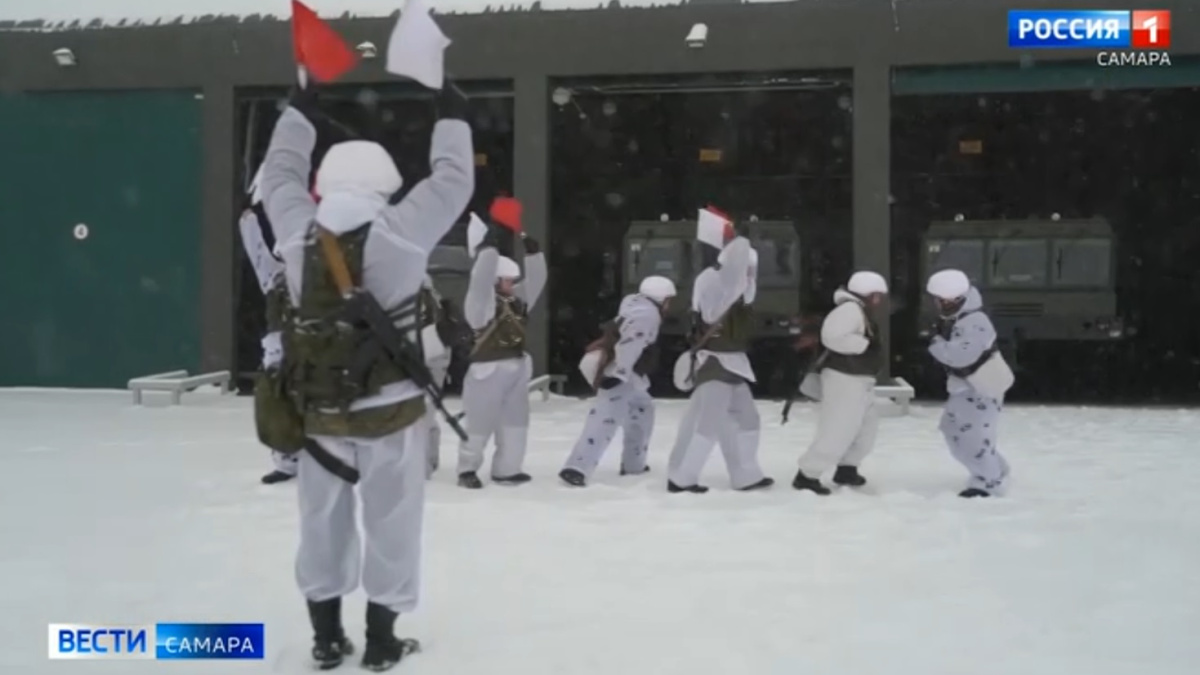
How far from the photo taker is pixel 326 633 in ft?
14.5

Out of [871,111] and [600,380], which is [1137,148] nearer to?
[871,111]

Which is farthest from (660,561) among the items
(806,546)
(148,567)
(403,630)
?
(148,567)

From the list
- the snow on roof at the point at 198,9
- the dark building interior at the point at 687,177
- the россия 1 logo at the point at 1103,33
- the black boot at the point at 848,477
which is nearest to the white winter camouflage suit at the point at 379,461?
the black boot at the point at 848,477

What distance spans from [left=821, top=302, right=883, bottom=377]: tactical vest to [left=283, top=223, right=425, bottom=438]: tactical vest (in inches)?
195

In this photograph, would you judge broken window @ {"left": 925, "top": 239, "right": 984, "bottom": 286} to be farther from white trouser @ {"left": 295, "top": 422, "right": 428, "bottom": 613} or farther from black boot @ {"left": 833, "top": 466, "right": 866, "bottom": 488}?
white trouser @ {"left": 295, "top": 422, "right": 428, "bottom": 613}

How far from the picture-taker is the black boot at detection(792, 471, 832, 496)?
8.44 meters

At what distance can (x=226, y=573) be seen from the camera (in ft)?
19.5

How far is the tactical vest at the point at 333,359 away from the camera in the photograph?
13.9 ft

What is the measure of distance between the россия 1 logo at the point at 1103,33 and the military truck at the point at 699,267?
502cm

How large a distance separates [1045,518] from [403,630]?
15.3 ft

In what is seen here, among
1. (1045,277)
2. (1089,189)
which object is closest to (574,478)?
(1045,277)

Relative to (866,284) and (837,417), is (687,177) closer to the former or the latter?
(866,284)

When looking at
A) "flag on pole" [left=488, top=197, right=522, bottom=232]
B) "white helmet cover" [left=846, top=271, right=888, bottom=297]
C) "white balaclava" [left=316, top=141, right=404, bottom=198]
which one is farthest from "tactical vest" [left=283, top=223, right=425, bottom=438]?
"white helmet cover" [left=846, top=271, right=888, bottom=297]

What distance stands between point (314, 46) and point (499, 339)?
4.42 meters
